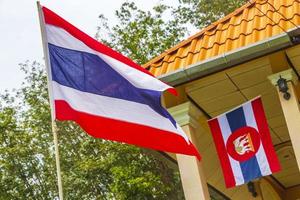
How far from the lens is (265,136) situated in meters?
5.76

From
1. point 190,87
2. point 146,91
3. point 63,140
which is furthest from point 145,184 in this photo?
point 146,91

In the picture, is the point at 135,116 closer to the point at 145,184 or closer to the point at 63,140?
the point at 145,184

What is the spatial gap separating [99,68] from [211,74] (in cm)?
147

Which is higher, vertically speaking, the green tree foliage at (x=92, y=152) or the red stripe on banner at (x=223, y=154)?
the green tree foliage at (x=92, y=152)

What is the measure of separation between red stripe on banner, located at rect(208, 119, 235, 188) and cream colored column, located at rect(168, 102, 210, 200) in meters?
0.26

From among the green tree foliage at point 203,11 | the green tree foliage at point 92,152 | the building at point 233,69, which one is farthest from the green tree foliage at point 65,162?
the building at point 233,69

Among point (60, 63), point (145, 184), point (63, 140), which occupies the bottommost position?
point (60, 63)

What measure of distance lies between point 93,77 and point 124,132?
0.61 metres

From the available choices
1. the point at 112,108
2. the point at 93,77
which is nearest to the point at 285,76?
the point at 112,108

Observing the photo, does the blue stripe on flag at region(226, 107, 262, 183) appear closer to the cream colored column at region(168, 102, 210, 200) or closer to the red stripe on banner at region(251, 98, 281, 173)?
the red stripe on banner at region(251, 98, 281, 173)

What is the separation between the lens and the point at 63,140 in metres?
24.1

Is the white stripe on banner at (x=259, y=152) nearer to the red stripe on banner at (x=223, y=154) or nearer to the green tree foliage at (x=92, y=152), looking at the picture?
the red stripe on banner at (x=223, y=154)

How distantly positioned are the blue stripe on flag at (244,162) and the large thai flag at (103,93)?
799 mm

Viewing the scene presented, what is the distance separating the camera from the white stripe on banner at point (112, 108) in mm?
4645
